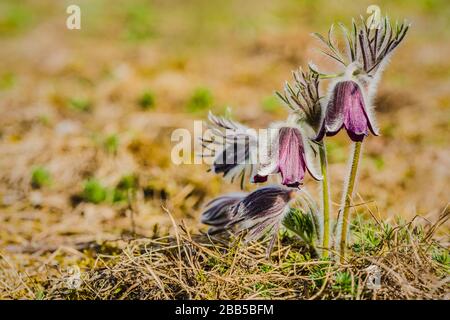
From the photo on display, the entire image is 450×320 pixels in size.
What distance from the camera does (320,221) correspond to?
1.93 meters

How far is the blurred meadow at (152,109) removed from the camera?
2.88m

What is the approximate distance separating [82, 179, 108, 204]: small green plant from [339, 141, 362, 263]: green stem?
5.23 ft

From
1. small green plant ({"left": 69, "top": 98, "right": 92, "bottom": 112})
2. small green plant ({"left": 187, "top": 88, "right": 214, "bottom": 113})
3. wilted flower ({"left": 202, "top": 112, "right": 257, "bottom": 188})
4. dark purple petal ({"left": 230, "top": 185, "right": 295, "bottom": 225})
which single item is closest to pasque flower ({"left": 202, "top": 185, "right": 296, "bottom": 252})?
dark purple petal ({"left": 230, "top": 185, "right": 295, "bottom": 225})

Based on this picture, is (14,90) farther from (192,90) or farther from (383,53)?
(383,53)

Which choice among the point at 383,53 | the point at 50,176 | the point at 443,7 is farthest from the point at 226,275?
the point at 443,7

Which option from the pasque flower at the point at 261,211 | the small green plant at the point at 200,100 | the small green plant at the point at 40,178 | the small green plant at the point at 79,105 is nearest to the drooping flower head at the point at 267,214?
the pasque flower at the point at 261,211

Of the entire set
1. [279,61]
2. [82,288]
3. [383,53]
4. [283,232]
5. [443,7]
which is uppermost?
[443,7]

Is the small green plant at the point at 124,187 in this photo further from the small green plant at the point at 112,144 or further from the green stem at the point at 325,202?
the green stem at the point at 325,202

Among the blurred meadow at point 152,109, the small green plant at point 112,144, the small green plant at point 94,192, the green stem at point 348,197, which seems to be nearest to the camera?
the green stem at point 348,197

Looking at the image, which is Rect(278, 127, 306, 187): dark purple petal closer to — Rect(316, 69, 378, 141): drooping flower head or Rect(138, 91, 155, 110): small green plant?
Rect(316, 69, 378, 141): drooping flower head

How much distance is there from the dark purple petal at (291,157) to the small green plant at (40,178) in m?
1.93

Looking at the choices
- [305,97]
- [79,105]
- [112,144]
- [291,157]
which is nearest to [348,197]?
[291,157]

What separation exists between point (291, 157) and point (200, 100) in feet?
9.22
